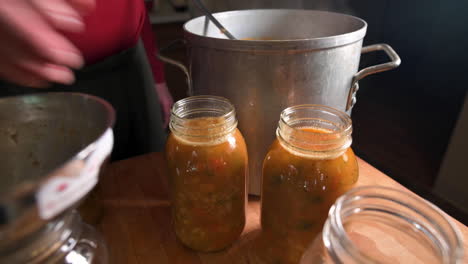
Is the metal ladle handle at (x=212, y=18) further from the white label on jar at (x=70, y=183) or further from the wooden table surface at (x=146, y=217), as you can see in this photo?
the white label on jar at (x=70, y=183)

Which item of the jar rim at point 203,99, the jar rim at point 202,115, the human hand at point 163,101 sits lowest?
the human hand at point 163,101

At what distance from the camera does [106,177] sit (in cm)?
57

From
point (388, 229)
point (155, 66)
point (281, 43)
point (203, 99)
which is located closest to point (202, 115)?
point (203, 99)

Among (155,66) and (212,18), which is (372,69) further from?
(155,66)

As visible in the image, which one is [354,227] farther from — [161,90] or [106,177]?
[161,90]

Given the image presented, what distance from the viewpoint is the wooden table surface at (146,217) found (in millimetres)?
432

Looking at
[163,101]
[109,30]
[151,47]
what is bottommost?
[163,101]

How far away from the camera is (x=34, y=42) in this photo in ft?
1.01

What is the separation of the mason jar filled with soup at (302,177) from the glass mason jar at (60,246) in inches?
7.5

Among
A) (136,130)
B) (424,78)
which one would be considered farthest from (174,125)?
(424,78)

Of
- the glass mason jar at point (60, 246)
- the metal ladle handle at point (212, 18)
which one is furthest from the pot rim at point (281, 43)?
the glass mason jar at point (60, 246)

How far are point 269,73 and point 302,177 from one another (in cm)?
13

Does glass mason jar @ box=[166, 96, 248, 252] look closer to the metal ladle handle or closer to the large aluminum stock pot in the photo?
the large aluminum stock pot

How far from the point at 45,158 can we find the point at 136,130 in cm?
36
